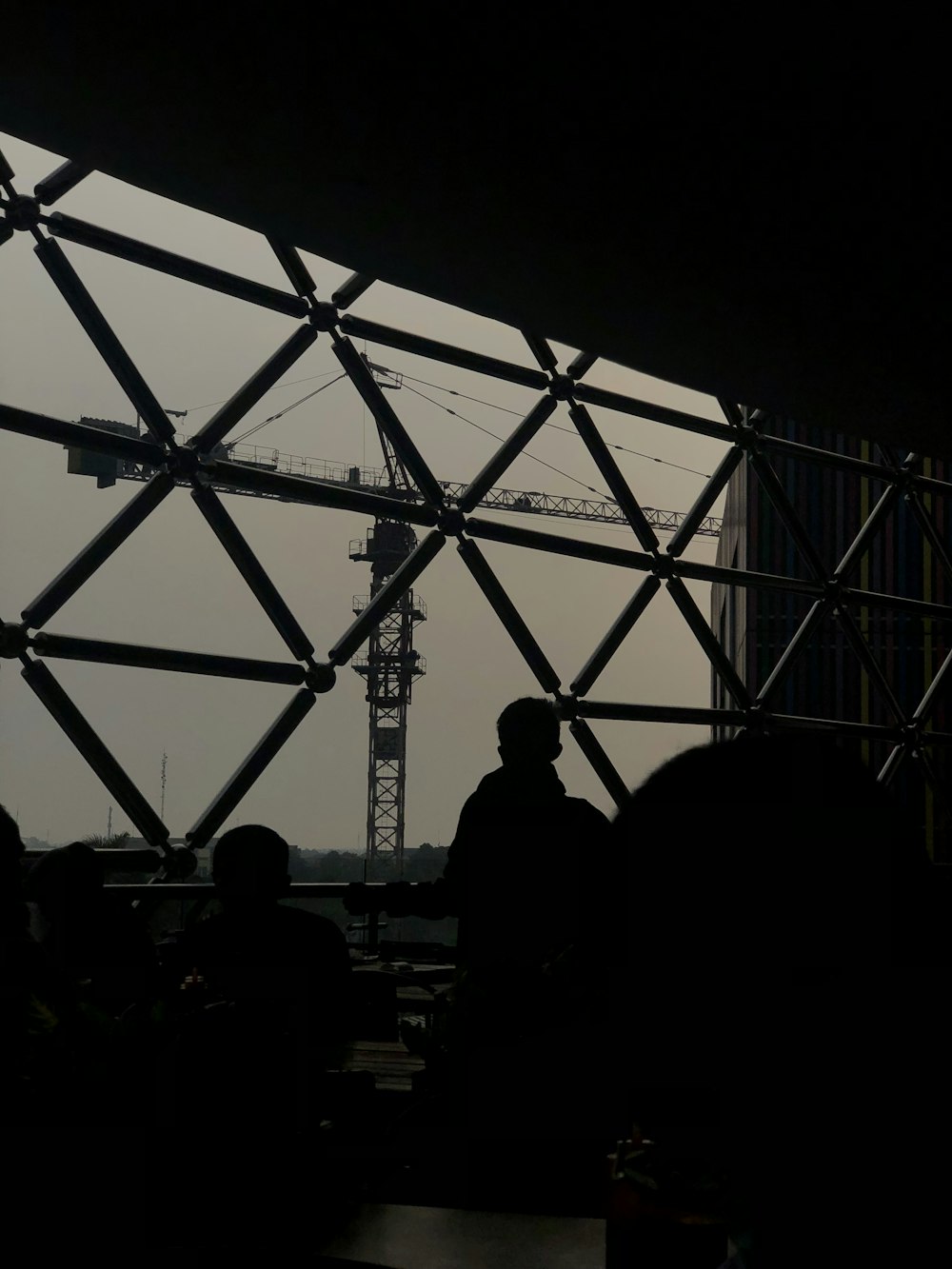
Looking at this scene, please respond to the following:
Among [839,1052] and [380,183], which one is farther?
[380,183]

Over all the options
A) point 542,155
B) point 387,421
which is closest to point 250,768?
point 387,421

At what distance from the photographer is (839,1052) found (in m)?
0.64

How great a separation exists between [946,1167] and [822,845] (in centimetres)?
18

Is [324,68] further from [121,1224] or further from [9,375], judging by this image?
[121,1224]

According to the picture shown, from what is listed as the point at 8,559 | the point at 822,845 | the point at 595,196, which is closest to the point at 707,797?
the point at 822,845

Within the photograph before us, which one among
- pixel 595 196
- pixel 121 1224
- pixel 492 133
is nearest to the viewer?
pixel 121 1224

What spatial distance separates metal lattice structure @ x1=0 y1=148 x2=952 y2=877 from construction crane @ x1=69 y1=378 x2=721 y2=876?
0.07ft

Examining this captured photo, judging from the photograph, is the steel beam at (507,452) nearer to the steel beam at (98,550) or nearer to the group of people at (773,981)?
the steel beam at (98,550)

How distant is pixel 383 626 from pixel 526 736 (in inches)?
61.9

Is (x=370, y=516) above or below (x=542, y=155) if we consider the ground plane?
below

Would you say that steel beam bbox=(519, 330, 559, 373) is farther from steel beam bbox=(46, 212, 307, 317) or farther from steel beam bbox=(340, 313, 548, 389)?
steel beam bbox=(46, 212, 307, 317)

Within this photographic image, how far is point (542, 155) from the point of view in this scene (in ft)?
10.1

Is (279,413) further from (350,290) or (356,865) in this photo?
(356,865)

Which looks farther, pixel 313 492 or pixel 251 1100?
pixel 313 492
